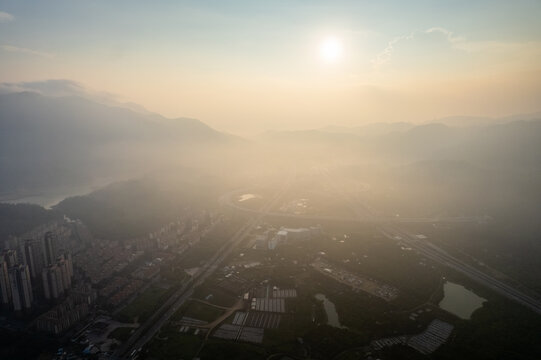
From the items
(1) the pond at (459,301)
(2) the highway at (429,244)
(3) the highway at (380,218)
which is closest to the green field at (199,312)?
(1) the pond at (459,301)

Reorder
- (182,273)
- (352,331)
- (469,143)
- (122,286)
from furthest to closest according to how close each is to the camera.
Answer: (469,143), (182,273), (122,286), (352,331)

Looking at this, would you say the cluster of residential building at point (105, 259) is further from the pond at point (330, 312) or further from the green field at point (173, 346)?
the pond at point (330, 312)

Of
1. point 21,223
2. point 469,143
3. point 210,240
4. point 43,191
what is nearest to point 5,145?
point 43,191

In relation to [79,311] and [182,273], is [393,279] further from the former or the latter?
[79,311]

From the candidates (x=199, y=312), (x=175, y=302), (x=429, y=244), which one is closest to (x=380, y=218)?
(x=429, y=244)

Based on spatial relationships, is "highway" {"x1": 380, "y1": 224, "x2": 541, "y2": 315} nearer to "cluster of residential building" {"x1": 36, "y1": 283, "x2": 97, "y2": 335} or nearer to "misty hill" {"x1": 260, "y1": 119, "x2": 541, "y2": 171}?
"cluster of residential building" {"x1": 36, "y1": 283, "x2": 97, "y2": 335}

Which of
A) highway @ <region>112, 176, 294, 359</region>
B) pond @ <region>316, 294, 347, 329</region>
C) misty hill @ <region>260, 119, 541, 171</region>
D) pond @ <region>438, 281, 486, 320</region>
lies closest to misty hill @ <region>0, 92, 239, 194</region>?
misty hill @ <region>260, 119, 541, 171</region>
